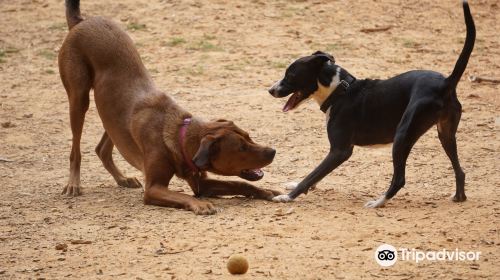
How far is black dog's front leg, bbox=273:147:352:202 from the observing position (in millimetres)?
7078

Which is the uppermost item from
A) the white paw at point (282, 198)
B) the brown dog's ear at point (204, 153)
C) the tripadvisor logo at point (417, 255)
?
the tripadvisor logo at point (417, 255)

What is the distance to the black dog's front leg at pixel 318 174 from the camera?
7.08 m

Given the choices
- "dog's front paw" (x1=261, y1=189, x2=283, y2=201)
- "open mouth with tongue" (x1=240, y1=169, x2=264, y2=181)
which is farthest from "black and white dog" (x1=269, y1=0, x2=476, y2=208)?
"open mouth with tongue" (x1=240, y1=169, x2=264, y2=181)

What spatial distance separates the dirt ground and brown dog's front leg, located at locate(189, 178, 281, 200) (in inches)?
3.3

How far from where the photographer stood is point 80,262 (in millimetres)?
5715

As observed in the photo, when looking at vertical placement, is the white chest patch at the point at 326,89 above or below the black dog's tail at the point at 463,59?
below

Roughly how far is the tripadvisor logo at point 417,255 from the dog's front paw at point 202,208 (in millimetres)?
1612

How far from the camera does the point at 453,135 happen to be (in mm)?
6941

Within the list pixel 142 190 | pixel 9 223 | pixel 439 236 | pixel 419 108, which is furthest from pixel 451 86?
pixel 9 223

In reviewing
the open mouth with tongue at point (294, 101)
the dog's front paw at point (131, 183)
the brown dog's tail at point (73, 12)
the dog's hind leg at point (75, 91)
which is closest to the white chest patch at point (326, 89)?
the open mouth with tongue at point (294, 101)

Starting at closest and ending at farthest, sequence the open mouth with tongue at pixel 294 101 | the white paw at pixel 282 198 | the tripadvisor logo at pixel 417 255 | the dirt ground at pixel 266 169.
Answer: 1. the tripadvisor logo at pixel 417 255
2. the dirt ground at pixel 266 169
3. the white paw at pixel 282 198
4. the open mouth with tongue at pixel 294 101

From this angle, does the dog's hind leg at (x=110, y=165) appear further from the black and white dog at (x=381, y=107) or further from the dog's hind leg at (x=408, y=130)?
the dog's hind leg at (x=408, y=130)

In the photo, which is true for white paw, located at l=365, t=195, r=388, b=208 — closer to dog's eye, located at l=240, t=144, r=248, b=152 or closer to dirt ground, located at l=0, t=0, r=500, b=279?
dirt ground, located at l=0, t=0, r=500, b=279

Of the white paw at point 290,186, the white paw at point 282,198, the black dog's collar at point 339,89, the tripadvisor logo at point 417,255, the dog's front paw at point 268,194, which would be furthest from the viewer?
the white paw at point 290,186
